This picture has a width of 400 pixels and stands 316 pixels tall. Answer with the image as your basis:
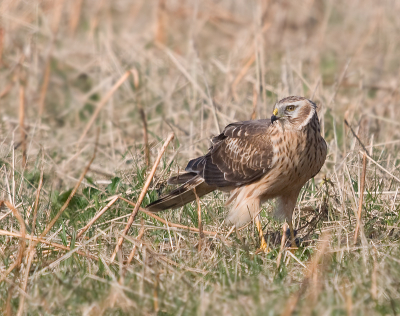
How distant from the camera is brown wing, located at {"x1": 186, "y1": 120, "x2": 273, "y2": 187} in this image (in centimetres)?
468

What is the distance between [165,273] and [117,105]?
480 cm

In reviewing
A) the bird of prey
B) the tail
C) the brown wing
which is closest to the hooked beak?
the bird of prey

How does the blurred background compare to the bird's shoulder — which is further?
the blurred background

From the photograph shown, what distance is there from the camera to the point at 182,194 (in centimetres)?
500

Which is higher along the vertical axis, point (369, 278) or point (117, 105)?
point (369, 278)

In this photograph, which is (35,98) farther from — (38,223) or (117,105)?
(38,223)

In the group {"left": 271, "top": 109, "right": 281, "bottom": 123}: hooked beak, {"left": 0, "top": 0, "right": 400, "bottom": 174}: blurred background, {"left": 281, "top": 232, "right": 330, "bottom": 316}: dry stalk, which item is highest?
{"left": 271, "top": 109, "right": 281, "bottom": 123}: hooked beak

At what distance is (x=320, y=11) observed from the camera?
1164cm

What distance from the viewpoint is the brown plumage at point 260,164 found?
4477mm

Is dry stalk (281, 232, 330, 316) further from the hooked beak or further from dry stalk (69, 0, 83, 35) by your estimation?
dry stalk (69, 0, 83, 35)

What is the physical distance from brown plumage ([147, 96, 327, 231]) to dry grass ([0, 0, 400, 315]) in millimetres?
186

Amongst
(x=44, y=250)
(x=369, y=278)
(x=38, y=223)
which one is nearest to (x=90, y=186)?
(x=38, y=223)

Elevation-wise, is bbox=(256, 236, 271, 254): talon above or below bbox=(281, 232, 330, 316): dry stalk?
below

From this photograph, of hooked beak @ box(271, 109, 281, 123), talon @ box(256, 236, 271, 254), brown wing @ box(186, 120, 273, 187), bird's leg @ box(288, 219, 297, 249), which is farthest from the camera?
brown wing @ box(186, 120, 273, 187)
